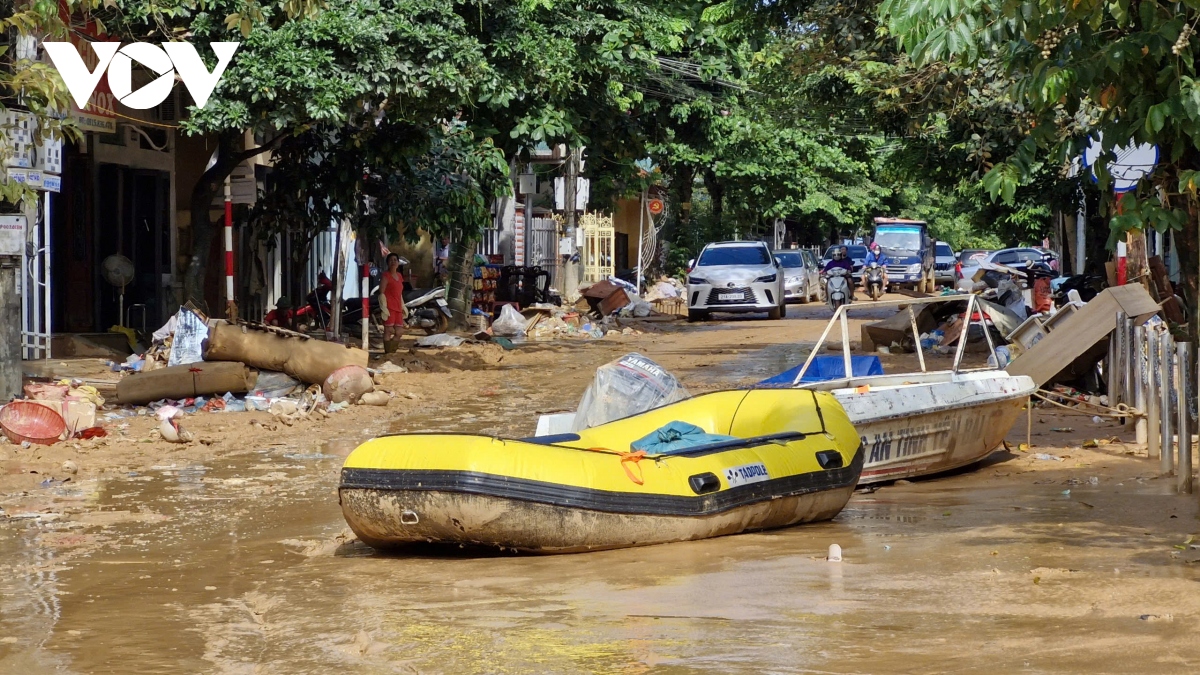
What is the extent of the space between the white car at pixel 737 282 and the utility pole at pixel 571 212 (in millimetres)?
5023

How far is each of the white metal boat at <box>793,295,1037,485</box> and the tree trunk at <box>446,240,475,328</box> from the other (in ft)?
48.1

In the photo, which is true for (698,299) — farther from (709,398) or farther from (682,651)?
(682,651)

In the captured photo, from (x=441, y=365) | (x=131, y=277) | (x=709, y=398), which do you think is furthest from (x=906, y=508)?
(x=131, y=277)

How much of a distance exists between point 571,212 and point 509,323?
1060 centimetres

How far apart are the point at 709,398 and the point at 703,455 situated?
137 cm

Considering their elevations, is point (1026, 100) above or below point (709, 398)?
above

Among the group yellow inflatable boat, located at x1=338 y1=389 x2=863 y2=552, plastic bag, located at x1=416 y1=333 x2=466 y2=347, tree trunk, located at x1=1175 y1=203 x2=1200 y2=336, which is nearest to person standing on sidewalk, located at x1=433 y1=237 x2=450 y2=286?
plastic bag, located at x1=416 y1=333 x2=466 y2=347

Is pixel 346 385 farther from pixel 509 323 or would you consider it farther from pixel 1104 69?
pixel 509 323

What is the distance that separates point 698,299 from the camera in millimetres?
29078

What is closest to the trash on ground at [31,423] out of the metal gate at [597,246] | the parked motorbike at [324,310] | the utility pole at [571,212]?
the parked motorbike at [324,310]

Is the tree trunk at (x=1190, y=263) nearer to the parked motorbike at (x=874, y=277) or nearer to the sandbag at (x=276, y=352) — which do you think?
the sandbag at (x=276, y=352)

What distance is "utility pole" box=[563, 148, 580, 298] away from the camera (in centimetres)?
3447

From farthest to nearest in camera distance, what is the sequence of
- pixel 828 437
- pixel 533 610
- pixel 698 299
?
pixel 698 299
pixel 828 437
pixel 533 610

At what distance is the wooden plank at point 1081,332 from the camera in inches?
467
